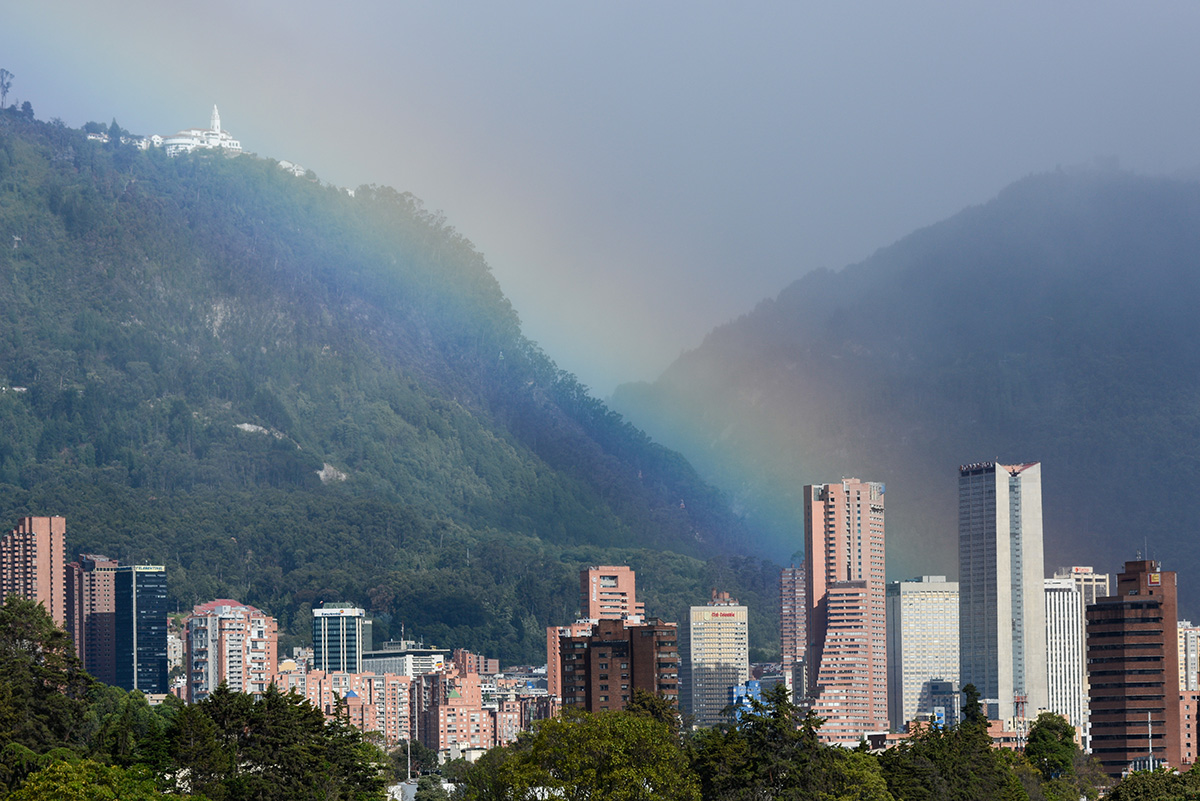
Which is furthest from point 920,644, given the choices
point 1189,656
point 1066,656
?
point 1189,656

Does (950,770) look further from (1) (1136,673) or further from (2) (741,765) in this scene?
(1) (1136,673)

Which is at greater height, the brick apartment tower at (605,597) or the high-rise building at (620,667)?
the brick apartment tower at (605,597)

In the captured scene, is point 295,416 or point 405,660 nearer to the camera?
point 405,660

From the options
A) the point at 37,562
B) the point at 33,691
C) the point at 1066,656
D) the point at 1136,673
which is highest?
the point at 37,562

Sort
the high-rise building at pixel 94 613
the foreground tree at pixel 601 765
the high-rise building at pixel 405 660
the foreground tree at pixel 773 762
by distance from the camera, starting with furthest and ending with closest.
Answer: the high-rise building at pixel 405 660 < the high-rise building at pixel 94 613 < the foreground tree at pixel 773 762 < the foreground tree at pixel 601 765

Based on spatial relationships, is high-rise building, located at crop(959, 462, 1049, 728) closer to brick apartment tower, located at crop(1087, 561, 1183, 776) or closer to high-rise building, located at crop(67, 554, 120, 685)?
brick apartment tower, located at crop(1087, 561, 1183, 776)

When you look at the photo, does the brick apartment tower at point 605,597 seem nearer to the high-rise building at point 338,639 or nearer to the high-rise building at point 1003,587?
the high-rise building at point 338,639

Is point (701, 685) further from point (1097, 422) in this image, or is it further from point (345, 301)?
point (345, 301)

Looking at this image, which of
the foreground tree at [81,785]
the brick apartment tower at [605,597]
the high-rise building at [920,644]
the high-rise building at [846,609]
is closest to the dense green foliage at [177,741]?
the foreground tree at [81,785]
